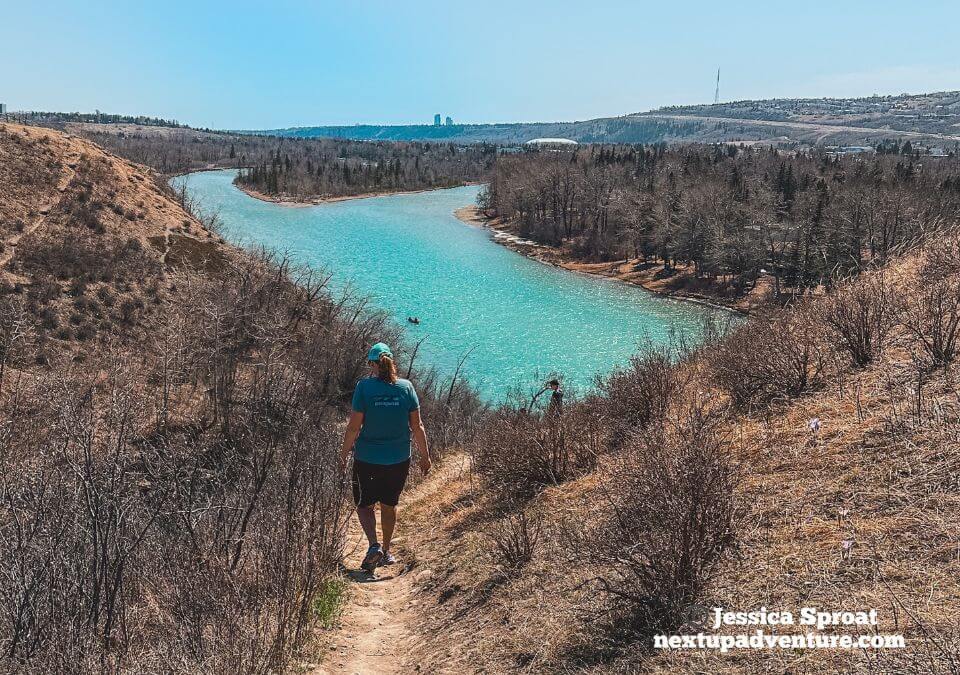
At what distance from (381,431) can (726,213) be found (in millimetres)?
52804

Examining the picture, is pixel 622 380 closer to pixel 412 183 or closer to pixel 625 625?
pixel 625 625

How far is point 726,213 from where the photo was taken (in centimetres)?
5244

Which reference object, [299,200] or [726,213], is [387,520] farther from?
[299,200]

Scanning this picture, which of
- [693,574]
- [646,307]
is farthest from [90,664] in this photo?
[646,307]

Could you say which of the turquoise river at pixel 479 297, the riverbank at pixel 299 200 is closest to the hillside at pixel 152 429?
the turquoise river at pixel 479 297

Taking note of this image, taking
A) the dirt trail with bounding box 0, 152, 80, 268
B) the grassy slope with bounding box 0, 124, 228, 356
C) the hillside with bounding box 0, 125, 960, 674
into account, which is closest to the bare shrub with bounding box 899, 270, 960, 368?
the hillside with bounding box 0, 125, 960, 674

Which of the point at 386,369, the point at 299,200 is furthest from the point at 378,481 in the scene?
the point at 299,200

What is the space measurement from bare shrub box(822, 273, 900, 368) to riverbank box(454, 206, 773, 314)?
3107 cm

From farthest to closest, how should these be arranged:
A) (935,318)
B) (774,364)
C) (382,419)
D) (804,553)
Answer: (774,364), (935,318), (382,419), (804,553)

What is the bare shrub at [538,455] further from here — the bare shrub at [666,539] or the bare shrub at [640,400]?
the bare shrub at [666,539]

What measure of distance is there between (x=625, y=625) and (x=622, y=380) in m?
5.84

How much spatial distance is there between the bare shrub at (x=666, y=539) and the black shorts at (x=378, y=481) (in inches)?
76.7

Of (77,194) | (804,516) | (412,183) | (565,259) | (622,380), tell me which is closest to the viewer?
(804,516)

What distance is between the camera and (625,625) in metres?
3.75
